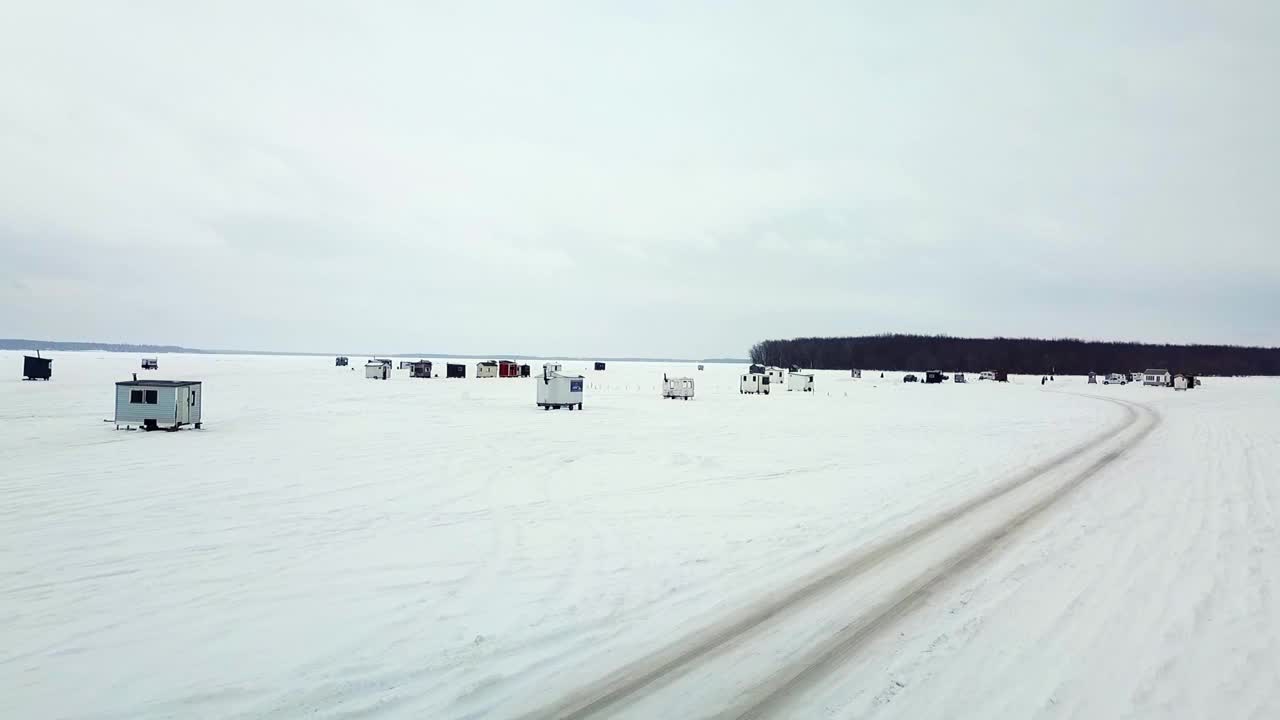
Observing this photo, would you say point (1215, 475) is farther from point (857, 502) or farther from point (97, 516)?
point (97, 516)

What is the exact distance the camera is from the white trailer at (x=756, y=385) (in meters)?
54.0

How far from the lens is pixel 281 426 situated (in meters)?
25.4

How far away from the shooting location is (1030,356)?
169750mm

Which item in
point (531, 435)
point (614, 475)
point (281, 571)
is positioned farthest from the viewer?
point (531, 435)

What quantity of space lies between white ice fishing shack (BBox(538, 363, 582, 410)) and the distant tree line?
14853cm

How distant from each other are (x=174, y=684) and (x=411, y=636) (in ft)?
6.34

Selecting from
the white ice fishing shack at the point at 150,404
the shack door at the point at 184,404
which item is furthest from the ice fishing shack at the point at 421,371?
the white ice fishing shack at the point at 150,404

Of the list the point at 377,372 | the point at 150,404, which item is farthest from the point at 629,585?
the point at 377,372

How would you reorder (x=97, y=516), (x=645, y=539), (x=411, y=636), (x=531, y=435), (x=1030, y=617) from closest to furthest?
(x=411, y=636), (x=1030, y=617), (x=645, y=539), (x=97, y=516), (x=531, y=435)

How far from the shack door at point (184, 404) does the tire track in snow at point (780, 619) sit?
22475mm

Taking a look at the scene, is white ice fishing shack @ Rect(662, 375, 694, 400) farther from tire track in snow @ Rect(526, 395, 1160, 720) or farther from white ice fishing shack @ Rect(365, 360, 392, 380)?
tire track in snow @ Rect(526, 395, 1160, 720)

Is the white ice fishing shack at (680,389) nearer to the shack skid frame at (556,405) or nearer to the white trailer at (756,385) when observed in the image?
the white trailer at (756,385)

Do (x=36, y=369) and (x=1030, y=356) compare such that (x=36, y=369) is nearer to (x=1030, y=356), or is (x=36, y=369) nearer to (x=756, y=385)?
(x=756, y=385)

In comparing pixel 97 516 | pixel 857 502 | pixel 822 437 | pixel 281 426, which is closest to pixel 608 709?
pixel 857 502
